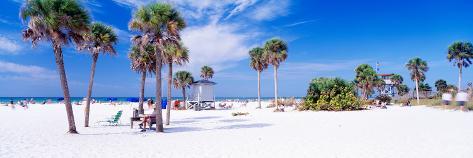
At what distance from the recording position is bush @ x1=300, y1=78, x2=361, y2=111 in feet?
120

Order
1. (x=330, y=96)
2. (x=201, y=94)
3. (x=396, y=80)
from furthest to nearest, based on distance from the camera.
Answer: (x=396, y=80) < (x=201, y=94) < (x=330, y=96)

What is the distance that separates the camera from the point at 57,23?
15812 millimetres

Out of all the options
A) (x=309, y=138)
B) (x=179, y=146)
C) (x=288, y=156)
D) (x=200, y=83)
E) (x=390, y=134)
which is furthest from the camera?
(x=200, y=83)

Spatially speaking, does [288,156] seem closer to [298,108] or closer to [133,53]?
[133,53]

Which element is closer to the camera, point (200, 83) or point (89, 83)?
point (89, 83)

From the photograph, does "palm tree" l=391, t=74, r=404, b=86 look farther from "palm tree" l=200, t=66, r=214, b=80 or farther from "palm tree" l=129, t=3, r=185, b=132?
"palm tree" l=129, t=3, r=185, b=132

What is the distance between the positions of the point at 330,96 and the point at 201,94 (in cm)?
1479

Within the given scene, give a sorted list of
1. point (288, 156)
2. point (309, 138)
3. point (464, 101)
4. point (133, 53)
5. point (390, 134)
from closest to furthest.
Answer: point (288, 156) < point (309, 138) < point (390, 134) < point (133, 53) < point (464, 101)

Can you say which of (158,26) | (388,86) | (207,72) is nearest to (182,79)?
(207,72)

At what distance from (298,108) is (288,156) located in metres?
28.8

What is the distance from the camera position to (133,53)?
26594mm

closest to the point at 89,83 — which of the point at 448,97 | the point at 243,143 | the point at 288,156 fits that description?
the point at 243,143

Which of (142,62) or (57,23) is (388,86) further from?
(57,23)

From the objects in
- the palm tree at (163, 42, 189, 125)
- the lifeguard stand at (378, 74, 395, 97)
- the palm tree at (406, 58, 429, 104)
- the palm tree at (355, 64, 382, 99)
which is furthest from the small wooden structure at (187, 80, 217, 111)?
the lifeguard stand at (378, 74, 395, 97)
